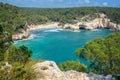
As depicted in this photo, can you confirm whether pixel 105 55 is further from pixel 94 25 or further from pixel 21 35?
pixel 94 25

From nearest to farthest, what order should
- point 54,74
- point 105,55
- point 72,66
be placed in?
point 54,74 < point 105,55 < point 72,66

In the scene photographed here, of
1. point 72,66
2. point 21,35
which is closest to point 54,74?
point 72,66

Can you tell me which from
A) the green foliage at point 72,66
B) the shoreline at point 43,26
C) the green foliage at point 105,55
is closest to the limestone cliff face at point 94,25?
the shoreline at point 43,26

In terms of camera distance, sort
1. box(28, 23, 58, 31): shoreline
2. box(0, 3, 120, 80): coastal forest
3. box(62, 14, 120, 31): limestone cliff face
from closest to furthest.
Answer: box(0, 3, 120, 80): coastal forest → box(28, 23, 58, 31): shoreline → box(62, 14, 120, 31): limestone cliff face

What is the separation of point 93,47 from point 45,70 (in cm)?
1162

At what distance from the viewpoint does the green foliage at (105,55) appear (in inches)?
1042

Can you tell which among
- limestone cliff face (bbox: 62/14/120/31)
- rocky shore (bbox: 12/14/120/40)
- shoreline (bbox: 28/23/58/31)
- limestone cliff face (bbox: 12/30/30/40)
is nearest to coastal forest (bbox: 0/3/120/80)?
limestone cliff face (bbox: 12/30/30/40)

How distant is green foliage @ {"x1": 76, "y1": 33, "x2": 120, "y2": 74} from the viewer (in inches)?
1042

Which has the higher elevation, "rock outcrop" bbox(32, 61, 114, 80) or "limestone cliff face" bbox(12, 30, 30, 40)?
"rock outcrop" bbox(32, 61, 114, 80)

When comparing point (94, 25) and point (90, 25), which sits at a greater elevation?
point (90, 25)

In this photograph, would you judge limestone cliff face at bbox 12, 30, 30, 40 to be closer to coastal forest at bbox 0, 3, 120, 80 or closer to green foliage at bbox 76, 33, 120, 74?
coastal forest at bbox 0, 3, 120, 80

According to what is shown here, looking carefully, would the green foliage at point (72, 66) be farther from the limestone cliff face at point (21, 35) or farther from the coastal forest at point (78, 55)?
the limestone cliff face at point (21, 35)

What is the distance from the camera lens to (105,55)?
2662 centimetres

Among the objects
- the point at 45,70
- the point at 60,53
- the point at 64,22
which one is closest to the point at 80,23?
the point at 64,22
